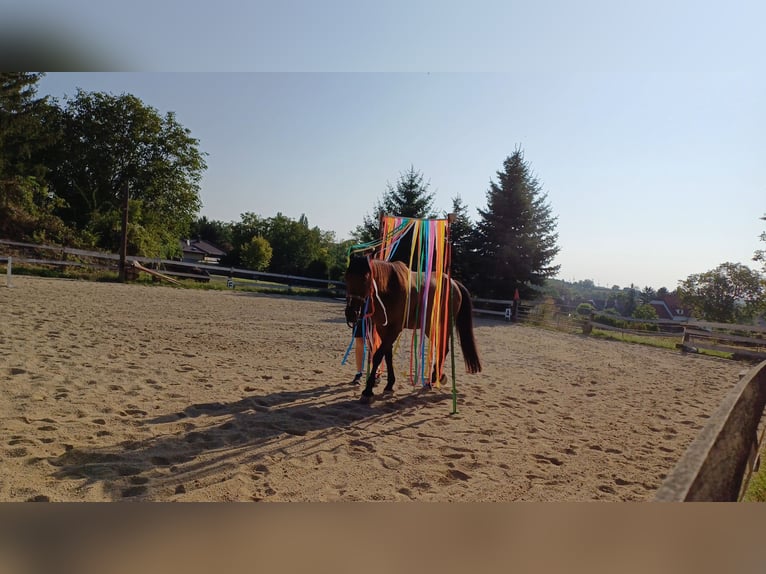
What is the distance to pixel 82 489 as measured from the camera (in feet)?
6.82

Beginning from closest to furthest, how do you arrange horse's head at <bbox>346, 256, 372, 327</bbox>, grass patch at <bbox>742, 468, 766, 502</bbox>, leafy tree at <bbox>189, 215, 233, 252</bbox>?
grass patch at <bbox>742, 468, 766, 502</bbox> < horse's head at <bbox>346, 256, 372, 327</bbox> < leafy tree at <bbox>189, 215, 233, 252</bbox>

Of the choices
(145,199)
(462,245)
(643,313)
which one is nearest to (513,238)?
(462,245)

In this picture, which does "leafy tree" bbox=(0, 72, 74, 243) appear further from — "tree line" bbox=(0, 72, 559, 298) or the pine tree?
→ the pine tree

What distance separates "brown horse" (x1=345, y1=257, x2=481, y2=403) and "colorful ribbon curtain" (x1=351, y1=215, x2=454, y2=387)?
3cm

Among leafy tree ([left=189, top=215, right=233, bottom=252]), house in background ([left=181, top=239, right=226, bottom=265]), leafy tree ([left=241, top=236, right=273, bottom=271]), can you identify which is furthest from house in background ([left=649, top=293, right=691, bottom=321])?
leafy tree ([left=189, top=215, right=233, bottom=252])

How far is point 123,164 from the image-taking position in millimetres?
8453

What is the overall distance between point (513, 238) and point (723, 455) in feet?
41.7

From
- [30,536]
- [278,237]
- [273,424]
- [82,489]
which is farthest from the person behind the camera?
[278,237]

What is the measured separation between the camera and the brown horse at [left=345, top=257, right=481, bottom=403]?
11.5 feet

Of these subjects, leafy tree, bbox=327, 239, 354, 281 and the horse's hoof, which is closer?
the horse's hoof
